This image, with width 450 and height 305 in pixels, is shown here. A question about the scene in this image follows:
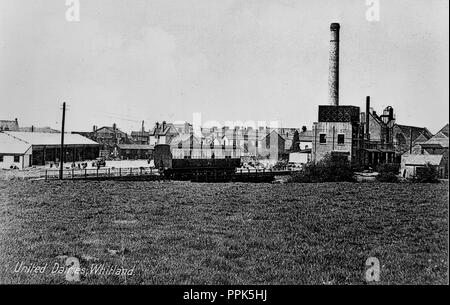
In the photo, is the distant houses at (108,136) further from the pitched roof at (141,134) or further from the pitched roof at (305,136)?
the pitched roof at (305,136)

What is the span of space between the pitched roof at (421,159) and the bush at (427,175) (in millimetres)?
6651

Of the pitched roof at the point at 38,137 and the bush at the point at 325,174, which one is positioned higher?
the pitched roof at the point at 38,137

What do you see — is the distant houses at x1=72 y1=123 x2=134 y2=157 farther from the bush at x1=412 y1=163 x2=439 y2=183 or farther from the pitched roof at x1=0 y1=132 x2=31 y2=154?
the bush at x1=412 y1=163 x2=439 y2=183

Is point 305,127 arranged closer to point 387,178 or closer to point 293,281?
point 387,178

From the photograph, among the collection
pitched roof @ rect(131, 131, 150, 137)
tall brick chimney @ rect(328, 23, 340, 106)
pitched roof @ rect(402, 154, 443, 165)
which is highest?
tall brick chimney @ rect(328, 23, 340, 106)

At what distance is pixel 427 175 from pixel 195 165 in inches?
704

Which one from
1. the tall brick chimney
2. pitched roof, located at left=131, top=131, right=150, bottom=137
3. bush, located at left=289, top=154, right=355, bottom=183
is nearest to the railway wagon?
bush, located at left=289, top=154, right=355, bottom=183

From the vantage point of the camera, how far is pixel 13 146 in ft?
116

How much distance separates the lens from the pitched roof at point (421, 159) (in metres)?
33.1

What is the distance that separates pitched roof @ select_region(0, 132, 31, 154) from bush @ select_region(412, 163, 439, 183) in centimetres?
3143

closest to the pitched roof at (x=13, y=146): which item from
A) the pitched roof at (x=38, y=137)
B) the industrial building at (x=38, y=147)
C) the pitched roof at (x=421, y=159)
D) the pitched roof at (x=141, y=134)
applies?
the industrial building at (x=38, y=147)

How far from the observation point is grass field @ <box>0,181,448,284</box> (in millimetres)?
7129

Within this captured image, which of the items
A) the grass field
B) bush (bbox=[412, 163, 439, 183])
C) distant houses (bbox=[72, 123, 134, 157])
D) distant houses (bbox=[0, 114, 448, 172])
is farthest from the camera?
distant houses (bbox=[72, 123, 134, 157])
